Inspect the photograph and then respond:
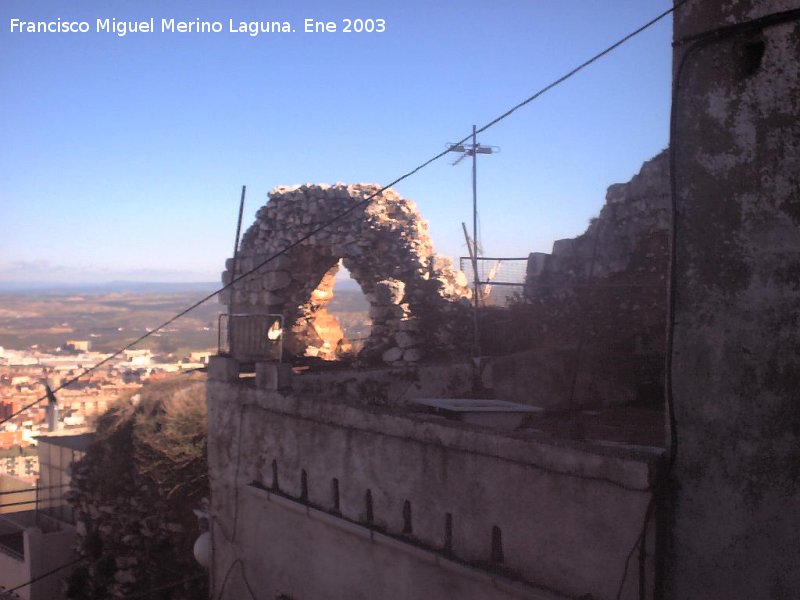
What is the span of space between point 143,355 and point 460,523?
181 ft

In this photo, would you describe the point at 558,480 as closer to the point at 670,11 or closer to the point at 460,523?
the point at 460,523

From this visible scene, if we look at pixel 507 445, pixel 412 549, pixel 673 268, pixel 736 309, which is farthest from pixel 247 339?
pixel 736 309

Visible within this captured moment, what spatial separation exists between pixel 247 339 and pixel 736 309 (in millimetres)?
6447

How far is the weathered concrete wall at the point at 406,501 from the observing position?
14.4 feet

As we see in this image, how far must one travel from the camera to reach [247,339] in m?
9.28

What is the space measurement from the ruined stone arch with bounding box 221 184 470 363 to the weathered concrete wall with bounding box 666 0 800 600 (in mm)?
6006

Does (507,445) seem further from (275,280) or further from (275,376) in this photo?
(275,280)

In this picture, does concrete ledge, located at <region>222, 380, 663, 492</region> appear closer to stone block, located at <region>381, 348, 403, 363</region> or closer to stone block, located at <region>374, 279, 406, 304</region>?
stone block, located at <region>381, 348, 403, 363</region>

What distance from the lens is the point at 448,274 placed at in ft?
36.5

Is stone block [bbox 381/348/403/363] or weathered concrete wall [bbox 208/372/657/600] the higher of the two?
stone block [bbox 381/348/403/363]

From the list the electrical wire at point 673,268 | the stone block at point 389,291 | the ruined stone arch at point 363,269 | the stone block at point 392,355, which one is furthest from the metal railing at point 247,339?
the electrical wire at point 673,268

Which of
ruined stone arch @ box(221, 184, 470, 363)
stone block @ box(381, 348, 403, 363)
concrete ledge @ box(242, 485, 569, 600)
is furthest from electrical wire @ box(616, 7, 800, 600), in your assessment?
stone block @ box(381, 348, 403, 363)

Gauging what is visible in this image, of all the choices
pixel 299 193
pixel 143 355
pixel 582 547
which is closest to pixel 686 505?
pixel 582 547

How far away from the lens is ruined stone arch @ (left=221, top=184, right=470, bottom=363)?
10320 millimetres
